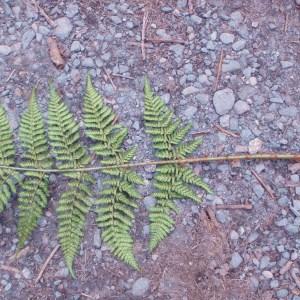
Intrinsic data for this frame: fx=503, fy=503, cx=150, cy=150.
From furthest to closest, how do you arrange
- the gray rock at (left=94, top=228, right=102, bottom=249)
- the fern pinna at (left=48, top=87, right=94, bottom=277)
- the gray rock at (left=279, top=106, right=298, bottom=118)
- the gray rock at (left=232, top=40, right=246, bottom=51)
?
the gray rock at (left=232, top=40, right=246, bottom=51) < the gray rock at (left=279, top=106, right=298, bottom=118) < the gray rock at (left=94, top=228, right=102, bottom=249) < the fern pinna at (left=48, top=87, right=94, bottom=277)

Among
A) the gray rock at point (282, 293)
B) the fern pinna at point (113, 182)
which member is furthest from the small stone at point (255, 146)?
the gray rock at point (282, 293)

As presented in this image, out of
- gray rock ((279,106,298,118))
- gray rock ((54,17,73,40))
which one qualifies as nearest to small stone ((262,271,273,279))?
gray rock ((279,106,298,118))

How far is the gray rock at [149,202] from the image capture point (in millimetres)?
3686

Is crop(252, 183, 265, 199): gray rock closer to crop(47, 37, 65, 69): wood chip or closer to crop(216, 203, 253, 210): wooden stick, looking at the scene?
crop(216, 203, 253, 210): wooden stick

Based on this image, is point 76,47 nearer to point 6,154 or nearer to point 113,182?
point 6,154

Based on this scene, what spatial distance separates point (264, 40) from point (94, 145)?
5.06 feet

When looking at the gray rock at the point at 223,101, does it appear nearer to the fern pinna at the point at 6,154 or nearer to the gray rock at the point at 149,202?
the gray rock at the point at 149,202

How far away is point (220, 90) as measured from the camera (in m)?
3.84

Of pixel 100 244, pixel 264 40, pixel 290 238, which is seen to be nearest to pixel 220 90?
pixel 264 40

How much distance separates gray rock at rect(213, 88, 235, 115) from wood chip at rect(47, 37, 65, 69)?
121cm

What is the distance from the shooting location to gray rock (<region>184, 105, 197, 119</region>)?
12.5 feet

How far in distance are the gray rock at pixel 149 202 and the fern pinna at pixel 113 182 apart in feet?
0.28

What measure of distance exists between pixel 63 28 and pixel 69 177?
46.7 inches

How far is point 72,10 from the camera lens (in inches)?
157
